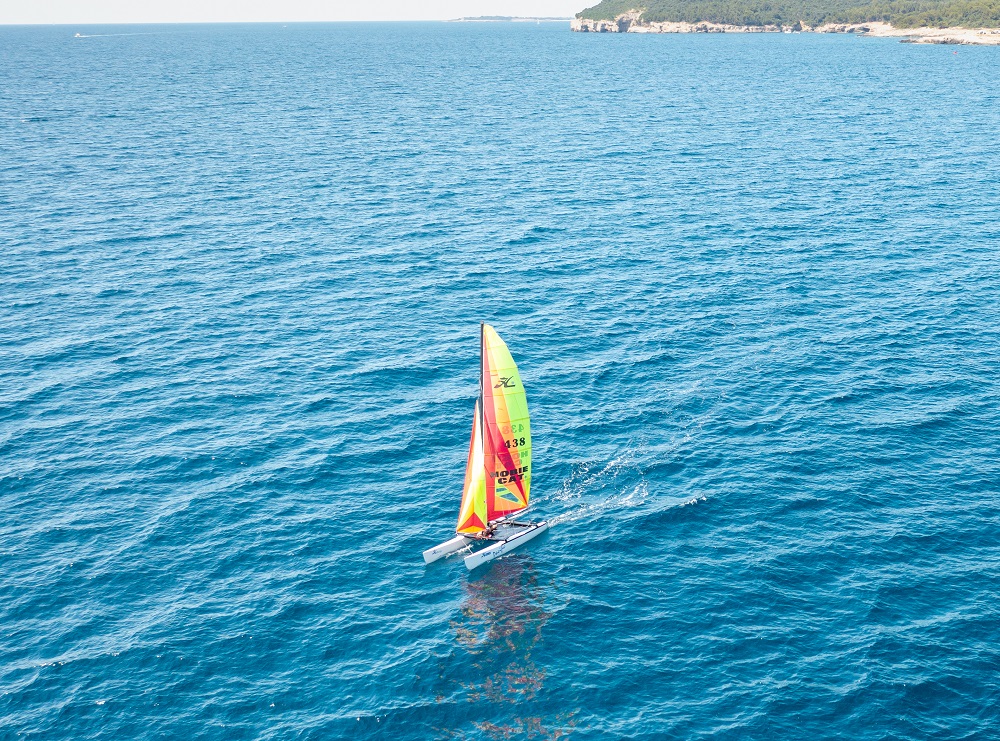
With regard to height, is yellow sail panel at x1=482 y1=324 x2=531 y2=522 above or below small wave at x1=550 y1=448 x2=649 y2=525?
above

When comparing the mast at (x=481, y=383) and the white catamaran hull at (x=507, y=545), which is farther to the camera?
the white catamaran hull at (x=507, y=545)

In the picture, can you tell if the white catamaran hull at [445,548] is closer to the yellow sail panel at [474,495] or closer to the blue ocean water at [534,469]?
the yellow sail panel at [474,495]

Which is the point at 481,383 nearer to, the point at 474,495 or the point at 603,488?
the point at 474,495

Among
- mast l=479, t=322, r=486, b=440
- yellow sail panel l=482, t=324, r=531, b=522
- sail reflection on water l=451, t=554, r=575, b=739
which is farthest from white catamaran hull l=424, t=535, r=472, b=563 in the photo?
mast l=479, t=322, r=486, b=440

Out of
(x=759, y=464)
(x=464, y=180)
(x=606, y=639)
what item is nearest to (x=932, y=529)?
(x=759, y=464)

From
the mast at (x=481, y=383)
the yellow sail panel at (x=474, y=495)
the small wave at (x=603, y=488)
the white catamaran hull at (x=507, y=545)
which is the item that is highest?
the mast at (x=481, y=383)

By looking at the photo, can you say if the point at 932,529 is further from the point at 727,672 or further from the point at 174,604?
the point at 174,604

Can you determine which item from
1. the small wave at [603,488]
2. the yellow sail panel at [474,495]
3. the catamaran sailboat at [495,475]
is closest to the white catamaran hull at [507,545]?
the catamaran sailboat at [495,475]

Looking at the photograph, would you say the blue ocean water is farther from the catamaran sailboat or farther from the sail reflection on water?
the catamaran sailboat
